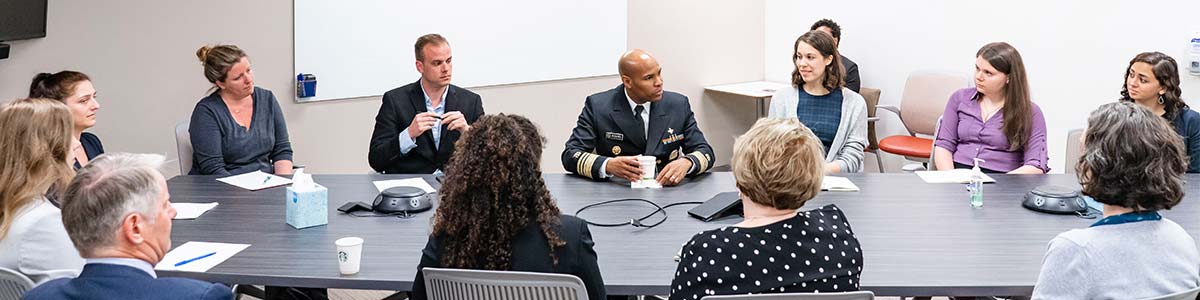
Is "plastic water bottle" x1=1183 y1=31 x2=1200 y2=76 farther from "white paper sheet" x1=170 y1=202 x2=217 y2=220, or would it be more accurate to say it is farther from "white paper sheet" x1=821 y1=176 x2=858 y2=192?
"white paper sheet" x1=170 y1=202 x2=217 y2=220

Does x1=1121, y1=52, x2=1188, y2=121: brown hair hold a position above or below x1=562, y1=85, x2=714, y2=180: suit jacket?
above

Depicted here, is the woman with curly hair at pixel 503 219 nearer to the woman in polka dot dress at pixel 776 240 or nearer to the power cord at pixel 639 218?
the woman in polka dot dress at pixel 776 240

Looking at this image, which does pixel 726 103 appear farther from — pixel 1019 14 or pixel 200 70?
pixel 200 70

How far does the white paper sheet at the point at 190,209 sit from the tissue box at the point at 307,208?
0.36 meters

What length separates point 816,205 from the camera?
11.6ft

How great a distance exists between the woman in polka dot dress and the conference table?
25 cm

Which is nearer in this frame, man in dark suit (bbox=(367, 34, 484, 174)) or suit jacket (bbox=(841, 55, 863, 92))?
man in dark suit (bbox=(367, 34, 484, 174))

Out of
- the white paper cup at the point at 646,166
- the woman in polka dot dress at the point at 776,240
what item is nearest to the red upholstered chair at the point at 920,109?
the white paper cup at the point at 646,166

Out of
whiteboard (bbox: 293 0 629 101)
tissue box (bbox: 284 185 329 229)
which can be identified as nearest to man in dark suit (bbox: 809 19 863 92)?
whiteboard (bbox: 293 0 629 101)

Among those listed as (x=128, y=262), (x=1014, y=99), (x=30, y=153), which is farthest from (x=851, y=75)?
(x=128, y=262)

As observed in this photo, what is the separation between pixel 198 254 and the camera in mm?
2988

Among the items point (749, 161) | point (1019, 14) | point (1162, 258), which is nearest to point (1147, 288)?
point (1162, 258)

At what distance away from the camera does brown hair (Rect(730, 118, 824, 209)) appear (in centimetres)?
244

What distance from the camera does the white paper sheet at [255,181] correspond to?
12.9 ft
